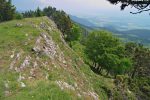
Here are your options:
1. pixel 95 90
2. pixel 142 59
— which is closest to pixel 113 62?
pixel 142 59

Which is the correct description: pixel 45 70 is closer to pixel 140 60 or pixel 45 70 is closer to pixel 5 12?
pixel 5 12

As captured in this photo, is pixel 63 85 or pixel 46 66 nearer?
pixel 63 85

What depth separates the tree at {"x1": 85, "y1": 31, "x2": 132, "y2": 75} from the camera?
83500 mm

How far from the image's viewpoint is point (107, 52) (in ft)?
277

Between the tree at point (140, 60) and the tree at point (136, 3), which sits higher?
the tree at point (136, 3)

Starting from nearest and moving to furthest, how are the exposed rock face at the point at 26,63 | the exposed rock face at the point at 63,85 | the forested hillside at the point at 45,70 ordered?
the forested hillside at the point at 45,70, the exposed rock face at the point at 63,85, the exposed rock face at the point at 26,63

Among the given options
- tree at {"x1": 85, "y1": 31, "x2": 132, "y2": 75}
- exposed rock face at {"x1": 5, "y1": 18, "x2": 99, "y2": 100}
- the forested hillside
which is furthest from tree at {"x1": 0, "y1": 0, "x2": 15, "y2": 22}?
exposed rock face at {"x1": 5, "y1": 18, "x2": 99, "y2": 100}

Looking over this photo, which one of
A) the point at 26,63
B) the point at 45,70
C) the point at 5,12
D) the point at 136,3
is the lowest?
the point at 45,70

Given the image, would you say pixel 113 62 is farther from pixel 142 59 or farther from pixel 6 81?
pixel 6 81

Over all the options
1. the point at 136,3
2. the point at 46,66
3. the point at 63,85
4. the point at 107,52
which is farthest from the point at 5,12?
the point at 136,3

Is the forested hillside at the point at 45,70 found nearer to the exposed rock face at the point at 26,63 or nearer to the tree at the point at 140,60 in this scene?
Answer: the exposed rock face at the point at 26,63

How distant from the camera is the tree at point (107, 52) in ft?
274

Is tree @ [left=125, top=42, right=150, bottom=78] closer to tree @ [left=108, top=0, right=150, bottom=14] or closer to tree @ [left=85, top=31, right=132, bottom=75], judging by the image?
tree @ [left=85, top=31, right=132, bottom=75]

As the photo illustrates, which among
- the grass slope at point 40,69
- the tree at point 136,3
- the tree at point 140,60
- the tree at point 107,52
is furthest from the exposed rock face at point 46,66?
the tree at point 140,60
